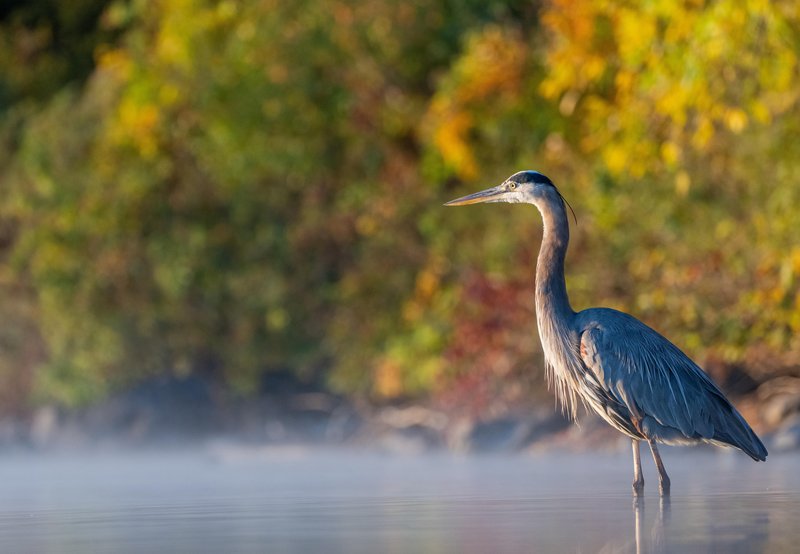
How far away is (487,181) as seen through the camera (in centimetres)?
1538

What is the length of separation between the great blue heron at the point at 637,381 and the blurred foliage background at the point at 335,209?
4730mm

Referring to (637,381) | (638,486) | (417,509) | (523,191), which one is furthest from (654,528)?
(523,191)

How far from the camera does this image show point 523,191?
8.50 meters

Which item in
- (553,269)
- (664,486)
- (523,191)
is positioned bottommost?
(664,486)

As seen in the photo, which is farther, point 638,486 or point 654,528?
point 638,486

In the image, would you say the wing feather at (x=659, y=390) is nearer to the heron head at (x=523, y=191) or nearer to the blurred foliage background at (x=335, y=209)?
the heron head at (x=523, y=191)

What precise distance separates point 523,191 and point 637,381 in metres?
1.49

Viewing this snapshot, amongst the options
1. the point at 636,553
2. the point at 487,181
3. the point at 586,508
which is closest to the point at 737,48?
the point at 586,508

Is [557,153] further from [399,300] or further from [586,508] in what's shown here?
[586,508]

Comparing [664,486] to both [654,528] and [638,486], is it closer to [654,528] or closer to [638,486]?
[638,486]

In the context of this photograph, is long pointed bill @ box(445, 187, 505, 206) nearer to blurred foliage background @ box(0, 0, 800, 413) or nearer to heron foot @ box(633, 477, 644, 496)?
heron foot @ box(633, 477, 644, 496)

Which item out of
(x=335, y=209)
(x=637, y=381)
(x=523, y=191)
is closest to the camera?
(x=637, y=381)

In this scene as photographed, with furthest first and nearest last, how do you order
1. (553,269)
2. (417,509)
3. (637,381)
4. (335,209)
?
(335,209) < (553,269) < (637,381) < (417,509)

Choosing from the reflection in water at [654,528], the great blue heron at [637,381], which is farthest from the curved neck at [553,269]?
the reflection in water at [654,528]
